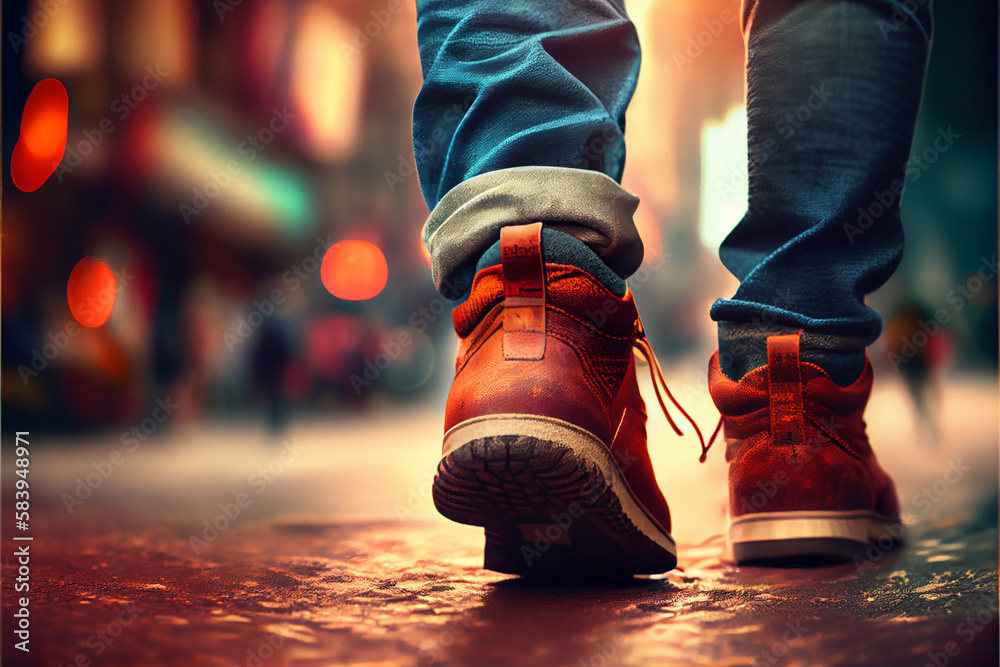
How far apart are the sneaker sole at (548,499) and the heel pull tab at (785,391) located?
215 millimetres

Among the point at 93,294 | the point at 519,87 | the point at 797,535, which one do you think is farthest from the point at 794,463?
the point at 93,294

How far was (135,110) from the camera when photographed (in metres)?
4.73

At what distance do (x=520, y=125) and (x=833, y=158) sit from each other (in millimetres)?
401

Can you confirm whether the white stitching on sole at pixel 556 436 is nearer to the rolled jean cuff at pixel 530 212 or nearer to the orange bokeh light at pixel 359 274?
the rolled jean cuff at pixel 530 212

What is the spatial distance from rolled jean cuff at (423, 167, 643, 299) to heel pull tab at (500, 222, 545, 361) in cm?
4

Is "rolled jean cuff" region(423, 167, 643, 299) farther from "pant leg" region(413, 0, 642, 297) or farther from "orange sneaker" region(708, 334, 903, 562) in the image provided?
"orange sneaker" region(708, 334, 903, 562)

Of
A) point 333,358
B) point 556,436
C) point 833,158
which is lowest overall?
point 556,436

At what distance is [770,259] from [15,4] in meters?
2.97

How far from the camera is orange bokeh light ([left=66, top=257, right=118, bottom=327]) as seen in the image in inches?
142

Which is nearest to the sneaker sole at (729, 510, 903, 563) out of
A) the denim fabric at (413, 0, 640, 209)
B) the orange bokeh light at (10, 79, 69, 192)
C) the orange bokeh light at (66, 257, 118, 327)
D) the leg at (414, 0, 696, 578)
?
the leg at (414, 0, 696, 578)

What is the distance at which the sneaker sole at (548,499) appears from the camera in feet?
1.83

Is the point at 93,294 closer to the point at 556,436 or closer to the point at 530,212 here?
the point at 530,212

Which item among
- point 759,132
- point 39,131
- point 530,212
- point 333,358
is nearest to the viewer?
point 530,212

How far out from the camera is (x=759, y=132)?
2.93ft
